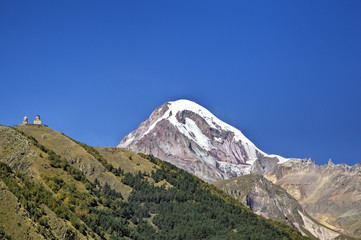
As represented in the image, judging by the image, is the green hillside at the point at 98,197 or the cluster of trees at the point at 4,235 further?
the green hillside at the point at 98,197

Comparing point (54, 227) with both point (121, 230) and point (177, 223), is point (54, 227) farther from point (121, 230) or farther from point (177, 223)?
point (177, 223)

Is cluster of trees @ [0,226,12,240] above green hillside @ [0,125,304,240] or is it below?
below

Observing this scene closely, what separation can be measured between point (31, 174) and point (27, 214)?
29.2 metres

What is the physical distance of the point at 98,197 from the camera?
377 ft

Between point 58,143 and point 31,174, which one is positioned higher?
point 58,143

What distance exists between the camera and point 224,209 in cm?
13375

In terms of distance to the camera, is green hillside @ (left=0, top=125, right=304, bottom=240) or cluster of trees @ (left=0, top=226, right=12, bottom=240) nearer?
cluster of trees @ (left=0, top=226, right=12, bottom=240)

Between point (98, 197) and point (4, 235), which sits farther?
point (98, 197)

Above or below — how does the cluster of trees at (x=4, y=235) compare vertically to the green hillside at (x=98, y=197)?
below

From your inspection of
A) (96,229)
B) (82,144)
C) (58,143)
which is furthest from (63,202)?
(82,144)

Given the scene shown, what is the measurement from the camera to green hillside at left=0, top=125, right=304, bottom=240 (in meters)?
79.1

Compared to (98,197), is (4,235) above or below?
below

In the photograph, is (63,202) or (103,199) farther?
(103,199)

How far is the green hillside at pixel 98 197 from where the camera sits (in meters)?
79.1
